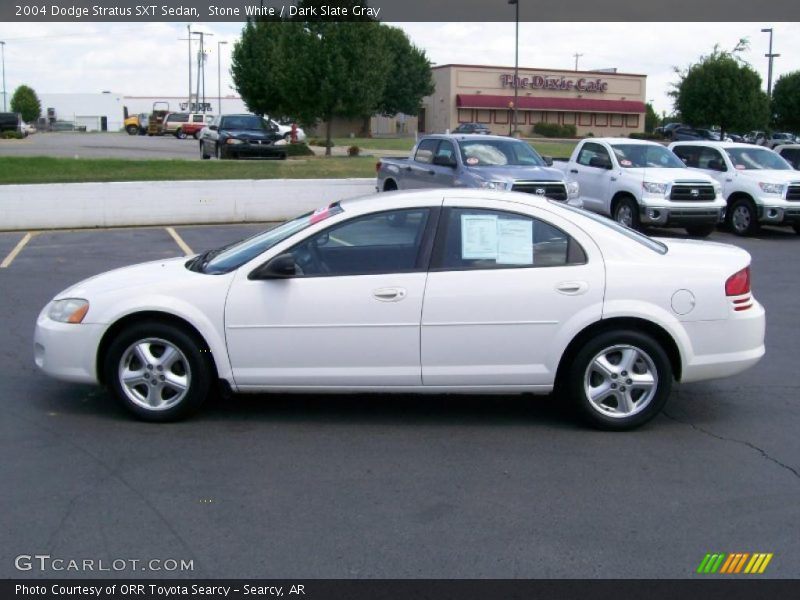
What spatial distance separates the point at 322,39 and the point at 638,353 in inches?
1052

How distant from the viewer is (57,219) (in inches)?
680

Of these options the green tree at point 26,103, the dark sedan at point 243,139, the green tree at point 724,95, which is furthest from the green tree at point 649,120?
the dark sedan at point 243,139

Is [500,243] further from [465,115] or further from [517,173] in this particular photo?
[465,115]

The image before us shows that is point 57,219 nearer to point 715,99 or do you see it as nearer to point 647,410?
point 647,410

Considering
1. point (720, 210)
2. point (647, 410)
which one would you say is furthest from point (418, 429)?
point (720, 210)

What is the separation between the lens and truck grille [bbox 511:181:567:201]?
15.2m

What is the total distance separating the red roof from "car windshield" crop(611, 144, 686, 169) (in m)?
57.6

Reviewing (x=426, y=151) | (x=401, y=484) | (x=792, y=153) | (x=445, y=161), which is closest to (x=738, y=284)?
(x=401, y=484)

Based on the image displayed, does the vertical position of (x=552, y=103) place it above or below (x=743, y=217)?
above

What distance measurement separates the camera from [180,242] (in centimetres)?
1545

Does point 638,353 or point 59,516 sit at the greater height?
point 638,353

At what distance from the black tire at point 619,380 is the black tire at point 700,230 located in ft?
39.7

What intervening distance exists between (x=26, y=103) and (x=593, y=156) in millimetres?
88553

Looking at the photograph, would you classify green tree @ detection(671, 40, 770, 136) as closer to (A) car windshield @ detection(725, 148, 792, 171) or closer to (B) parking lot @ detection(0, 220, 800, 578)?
(A) car windshield @ detection(725, 148, 792, 171)
